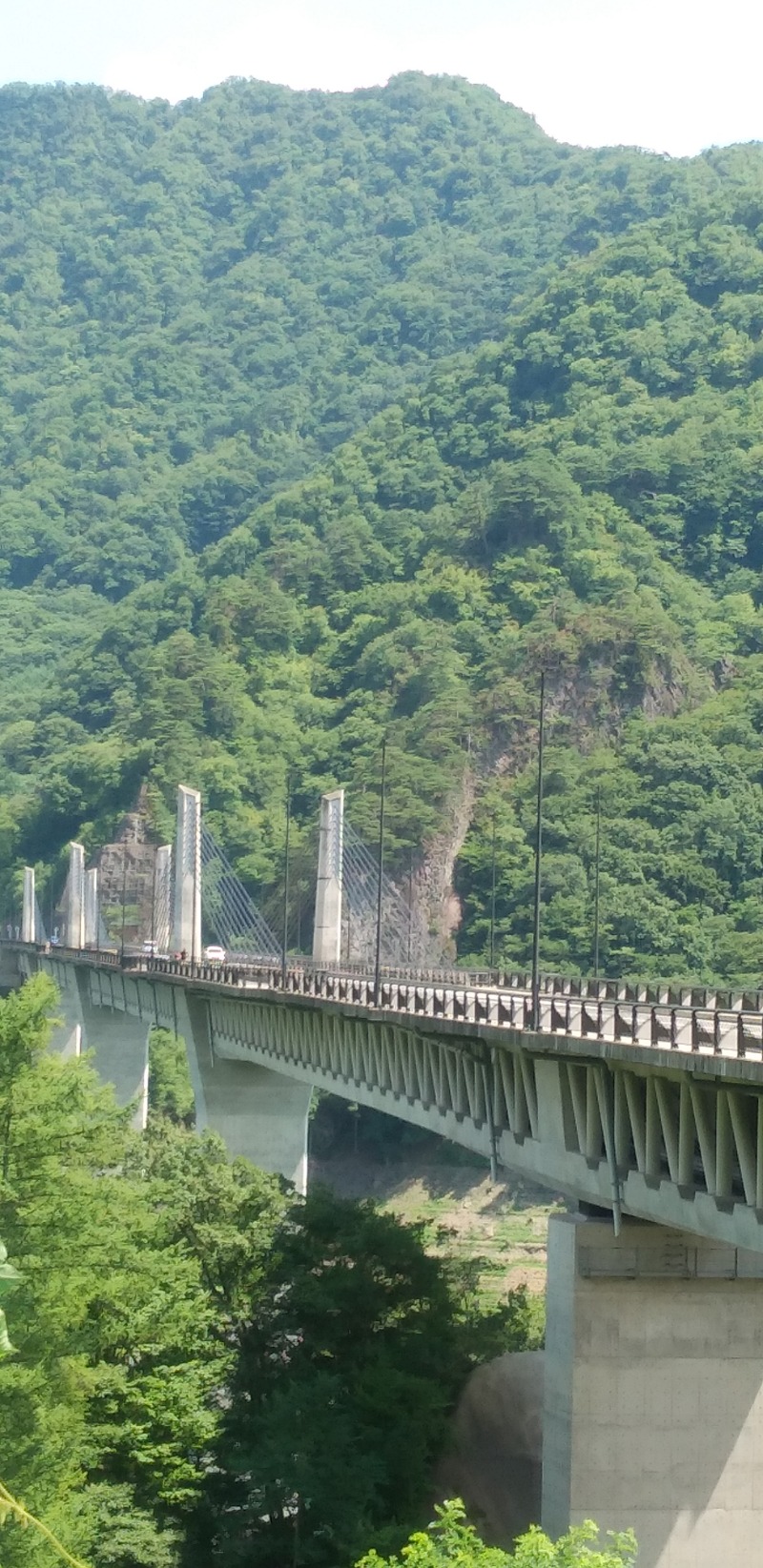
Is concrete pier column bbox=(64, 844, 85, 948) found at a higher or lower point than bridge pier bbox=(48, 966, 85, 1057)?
higher

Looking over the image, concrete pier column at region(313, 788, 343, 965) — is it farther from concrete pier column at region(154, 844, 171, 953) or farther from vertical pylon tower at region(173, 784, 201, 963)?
concrete pier column at region(154, 844, 171, 953)

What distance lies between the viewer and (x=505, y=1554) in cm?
2670

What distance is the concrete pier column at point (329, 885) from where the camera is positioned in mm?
69562

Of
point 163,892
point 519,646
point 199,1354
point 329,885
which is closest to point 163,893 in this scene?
point 163,892

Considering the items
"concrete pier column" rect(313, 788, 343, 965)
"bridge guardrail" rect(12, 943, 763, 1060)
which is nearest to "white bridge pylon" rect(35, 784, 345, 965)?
"concrete pier column" rect(313, 788, 343, 965)

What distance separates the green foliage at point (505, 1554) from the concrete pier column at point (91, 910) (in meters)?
81.7

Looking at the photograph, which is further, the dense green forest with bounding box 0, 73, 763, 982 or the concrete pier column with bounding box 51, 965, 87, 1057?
the dense green forest with bounding box 0, 73, 763, 982

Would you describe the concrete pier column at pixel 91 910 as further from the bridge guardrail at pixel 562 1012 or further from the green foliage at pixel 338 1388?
the green foliage at pixel 338 1388

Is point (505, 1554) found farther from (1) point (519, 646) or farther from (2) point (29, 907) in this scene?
(2) point (29, 907)

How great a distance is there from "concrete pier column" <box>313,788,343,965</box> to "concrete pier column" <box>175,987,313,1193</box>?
487 centimetres

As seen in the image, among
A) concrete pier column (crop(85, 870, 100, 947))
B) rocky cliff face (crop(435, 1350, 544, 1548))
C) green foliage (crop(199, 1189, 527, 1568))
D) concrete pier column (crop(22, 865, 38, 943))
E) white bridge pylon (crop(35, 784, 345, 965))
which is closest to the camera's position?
green foliage (crop(199, 1189, 527, 1568))

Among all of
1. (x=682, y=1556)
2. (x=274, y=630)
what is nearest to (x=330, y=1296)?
(x=682, y=1556)

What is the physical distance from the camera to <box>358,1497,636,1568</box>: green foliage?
2534 cm

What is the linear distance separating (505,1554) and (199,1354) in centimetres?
1332
